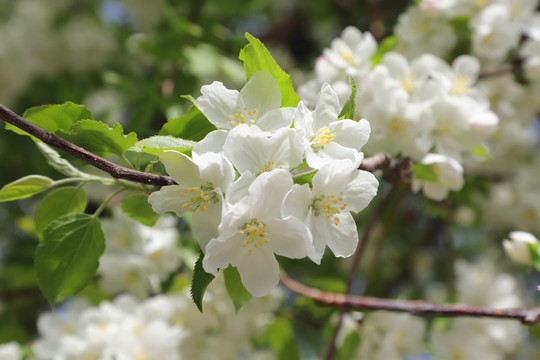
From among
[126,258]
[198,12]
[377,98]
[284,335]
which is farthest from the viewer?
[198,12]

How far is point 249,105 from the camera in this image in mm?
1099

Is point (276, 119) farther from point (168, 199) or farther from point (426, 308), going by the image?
point (426, 308)

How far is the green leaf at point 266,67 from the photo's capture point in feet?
3.49

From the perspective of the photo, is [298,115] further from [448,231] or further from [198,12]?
[448,231]

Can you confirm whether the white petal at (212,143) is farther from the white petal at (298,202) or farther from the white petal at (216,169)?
the white petal at (298,202)

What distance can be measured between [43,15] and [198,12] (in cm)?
134

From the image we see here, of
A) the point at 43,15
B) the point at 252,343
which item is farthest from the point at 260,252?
the point at 43,15

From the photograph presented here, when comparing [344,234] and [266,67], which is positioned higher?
[266,67]

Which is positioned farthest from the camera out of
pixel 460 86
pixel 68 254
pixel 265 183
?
pixel 460 86

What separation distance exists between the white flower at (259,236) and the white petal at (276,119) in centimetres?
16

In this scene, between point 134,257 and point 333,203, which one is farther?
point 134,257

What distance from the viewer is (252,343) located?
2242 millimetres

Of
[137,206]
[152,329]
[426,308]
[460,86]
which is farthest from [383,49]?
[152,329]

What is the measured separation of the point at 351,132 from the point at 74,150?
55 cm
